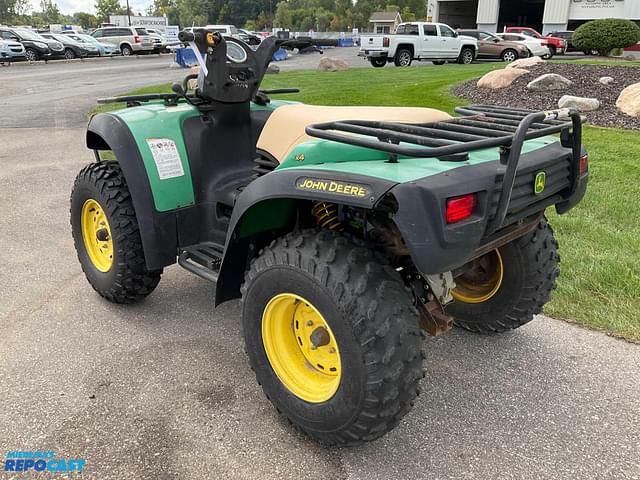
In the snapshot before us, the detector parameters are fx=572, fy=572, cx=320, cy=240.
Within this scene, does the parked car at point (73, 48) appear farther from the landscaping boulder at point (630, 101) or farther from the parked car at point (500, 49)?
the landscaping boulder at point (630, 101)

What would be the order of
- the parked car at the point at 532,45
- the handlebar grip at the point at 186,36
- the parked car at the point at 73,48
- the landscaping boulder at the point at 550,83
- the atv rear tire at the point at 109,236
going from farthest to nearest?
the parked car at the point at 73,48 < the parked car at the point at 532,45 < the landscaping boulder at the point at 550,83 < the atv rear tire at the point at 109,236 < the handlebar grip at the point at 186,36

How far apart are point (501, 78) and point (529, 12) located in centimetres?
4549

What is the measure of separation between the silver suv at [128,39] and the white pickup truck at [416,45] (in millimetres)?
18186

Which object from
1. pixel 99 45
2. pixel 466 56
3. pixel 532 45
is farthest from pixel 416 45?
pixel 99 45

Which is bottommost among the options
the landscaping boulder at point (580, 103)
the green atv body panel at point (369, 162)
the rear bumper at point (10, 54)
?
the landscaping boulder at point (580, 103)

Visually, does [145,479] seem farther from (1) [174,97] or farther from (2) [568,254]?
(2) [568,254]

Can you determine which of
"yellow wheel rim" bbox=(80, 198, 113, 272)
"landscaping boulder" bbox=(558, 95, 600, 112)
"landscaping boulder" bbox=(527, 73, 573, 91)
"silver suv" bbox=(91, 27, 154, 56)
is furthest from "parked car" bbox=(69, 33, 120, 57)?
"yellow wheel rim" bbox=(80, 198, 113, 272)

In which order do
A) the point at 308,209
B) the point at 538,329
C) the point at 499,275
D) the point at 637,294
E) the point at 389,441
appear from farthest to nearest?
the point at 637,294 → the point at 538,329 → the point at 499,275 → the point at 308,209 → the point at 389,441

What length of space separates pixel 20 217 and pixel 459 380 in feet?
15.2

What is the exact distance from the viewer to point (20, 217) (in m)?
5.66

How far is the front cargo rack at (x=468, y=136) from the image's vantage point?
203 cm

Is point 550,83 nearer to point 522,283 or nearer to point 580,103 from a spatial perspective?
point 580,103

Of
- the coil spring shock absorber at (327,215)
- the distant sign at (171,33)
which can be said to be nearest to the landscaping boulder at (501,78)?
the distant sign at (171,33)

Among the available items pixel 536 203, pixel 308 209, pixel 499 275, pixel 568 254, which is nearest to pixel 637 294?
pixel 568 254
